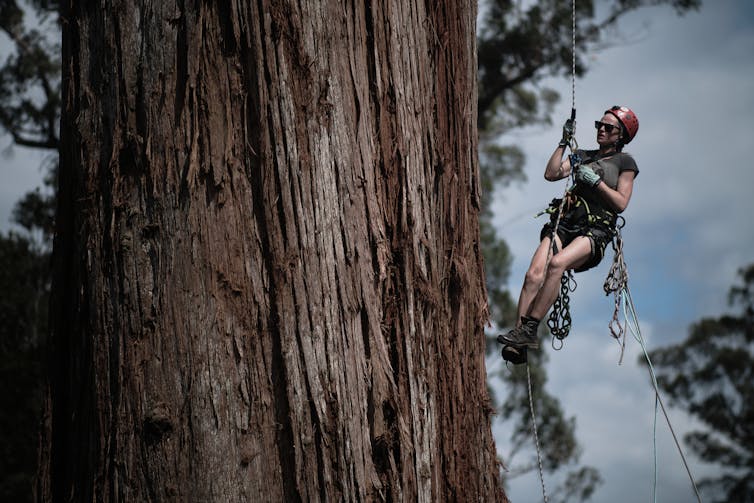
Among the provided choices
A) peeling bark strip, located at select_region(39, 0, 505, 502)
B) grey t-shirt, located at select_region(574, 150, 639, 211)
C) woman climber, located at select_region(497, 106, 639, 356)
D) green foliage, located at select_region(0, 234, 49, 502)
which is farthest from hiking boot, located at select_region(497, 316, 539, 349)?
green foliage, located at select_region(0, 234, 49, 502)

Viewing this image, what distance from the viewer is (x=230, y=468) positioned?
2.59 metres

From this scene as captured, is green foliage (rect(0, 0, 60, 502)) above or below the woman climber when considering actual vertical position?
above

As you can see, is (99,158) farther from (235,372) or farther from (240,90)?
(235,372)

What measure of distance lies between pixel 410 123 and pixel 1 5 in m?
13.2

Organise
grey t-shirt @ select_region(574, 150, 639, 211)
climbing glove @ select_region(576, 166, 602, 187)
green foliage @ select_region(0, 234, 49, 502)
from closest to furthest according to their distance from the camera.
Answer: climbing glove @ select_region(576, 166, 602, 187) < grey t-shirt @ select_region(574, 150, 639, 211) < green foliage @ select_region(0, 234, 49, 502)

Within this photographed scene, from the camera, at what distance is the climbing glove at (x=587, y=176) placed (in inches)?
170

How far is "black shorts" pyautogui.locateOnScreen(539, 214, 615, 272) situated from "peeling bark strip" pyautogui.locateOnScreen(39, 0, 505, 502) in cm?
161

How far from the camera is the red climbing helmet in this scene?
4.38m

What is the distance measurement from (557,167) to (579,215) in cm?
28

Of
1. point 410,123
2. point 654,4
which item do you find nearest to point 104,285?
point 410,123

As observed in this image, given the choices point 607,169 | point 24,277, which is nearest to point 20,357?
point 24,277

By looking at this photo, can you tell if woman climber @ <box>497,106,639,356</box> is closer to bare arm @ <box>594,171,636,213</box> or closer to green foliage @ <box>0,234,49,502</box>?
bare arm @ <box>594,171,636,213</box>

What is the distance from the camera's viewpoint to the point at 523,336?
4.38 metres

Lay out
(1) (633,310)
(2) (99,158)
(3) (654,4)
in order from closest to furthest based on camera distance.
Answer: (2) (99,158), (1) (633,310), (3) (654,4)
